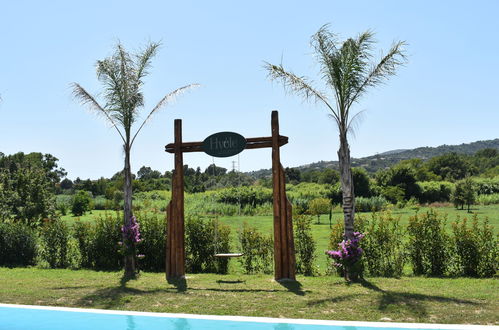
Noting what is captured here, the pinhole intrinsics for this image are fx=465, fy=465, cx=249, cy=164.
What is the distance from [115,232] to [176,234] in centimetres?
262

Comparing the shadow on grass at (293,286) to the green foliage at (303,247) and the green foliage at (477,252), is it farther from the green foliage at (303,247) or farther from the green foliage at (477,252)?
the green foliage at (477,252)

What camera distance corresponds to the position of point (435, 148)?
13688 cm

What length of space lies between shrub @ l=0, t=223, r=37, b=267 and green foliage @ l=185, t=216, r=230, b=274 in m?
4.98

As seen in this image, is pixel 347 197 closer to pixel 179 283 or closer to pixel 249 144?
pixel 249 144

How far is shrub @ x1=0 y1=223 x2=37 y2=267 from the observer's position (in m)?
13.3

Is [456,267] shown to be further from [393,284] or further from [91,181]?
[91,181]

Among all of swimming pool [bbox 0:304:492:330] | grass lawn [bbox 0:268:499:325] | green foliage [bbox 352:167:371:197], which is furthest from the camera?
green foliage [bbox 352:167:371:197]

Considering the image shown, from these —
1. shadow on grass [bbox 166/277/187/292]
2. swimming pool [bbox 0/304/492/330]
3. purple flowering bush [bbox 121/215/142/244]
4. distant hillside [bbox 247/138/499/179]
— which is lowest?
swimming pool [bbox 0/304/492/330]

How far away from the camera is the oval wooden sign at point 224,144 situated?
10174 millimetres

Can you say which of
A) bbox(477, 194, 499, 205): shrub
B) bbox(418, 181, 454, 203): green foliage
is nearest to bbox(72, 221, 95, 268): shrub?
bbox(477, 194, 499, 205): shrub

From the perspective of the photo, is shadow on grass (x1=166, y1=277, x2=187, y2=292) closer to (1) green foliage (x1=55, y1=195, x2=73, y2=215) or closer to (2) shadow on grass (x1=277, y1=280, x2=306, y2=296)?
(2) shadow on grass (x1=277, y1=280, x2=306, y2=296)

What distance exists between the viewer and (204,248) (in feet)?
37.9

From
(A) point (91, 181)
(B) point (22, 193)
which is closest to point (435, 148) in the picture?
(A) point (91, 181)

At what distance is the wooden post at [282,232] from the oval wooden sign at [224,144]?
0.98 m
